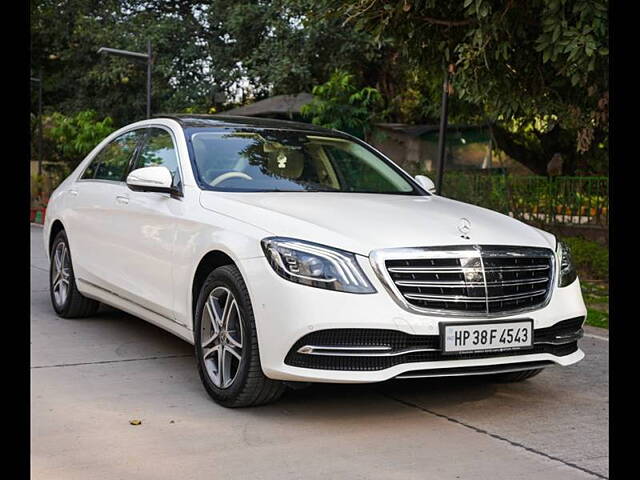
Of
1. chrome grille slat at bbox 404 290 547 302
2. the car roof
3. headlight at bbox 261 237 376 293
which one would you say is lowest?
chrome grille slat at bbox 404 290 547 302

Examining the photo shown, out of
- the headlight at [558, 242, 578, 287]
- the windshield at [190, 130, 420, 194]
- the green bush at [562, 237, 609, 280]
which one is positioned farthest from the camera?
the green bush at [562, 237, 609, 280]

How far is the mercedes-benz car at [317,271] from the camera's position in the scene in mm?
4480

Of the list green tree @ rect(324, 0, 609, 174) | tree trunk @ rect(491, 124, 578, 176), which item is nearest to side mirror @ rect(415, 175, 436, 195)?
green tree @ rect(324, 0, 609, 174)

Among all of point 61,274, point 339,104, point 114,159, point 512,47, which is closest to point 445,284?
point 114,159

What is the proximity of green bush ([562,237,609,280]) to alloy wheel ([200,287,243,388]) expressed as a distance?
6446 mm

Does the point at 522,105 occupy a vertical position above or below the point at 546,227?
above

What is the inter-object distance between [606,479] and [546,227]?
26.4 feet

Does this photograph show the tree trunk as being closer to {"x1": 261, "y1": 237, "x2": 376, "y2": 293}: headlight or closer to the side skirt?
the side skirt

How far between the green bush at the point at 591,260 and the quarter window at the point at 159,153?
575 centimetres

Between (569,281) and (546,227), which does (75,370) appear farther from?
(546,227)

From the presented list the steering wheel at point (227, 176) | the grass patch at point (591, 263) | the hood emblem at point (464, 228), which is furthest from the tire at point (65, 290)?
the grass patch at point (591, 263)

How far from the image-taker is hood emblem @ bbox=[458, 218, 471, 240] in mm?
4812

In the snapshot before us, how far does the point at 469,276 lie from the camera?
183 inches
